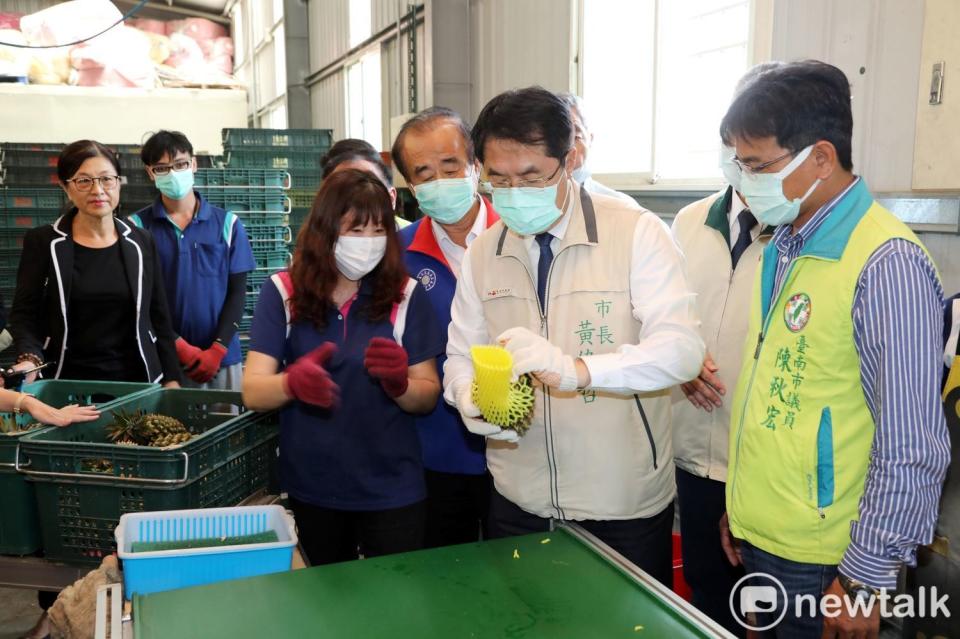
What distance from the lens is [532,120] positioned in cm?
142

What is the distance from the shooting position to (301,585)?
126 cm

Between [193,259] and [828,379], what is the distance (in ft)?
8.09

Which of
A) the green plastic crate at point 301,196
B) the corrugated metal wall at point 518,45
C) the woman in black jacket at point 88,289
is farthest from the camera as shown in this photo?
the green plastic crate at point 301,196

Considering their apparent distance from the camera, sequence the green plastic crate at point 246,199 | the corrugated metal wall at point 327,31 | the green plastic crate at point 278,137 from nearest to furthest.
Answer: the green plastic crate at point 246,199
the green plastic crate at point 278,137
the corrugated metal wall at point 327,31

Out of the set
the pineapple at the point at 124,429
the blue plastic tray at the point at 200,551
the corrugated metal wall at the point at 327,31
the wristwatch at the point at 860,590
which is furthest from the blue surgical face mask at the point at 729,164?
the corrugated metal wall at the point at 327,31

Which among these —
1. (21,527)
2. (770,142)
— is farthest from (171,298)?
(770,142)

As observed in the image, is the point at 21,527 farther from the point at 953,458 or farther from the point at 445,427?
the point at 953,458

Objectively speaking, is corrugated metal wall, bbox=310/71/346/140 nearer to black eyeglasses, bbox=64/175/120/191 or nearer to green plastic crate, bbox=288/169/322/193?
green plastic crate, bbox=288/169/322/193

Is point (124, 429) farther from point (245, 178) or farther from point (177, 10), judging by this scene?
point (177, 10)

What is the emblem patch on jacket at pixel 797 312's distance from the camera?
1.24m

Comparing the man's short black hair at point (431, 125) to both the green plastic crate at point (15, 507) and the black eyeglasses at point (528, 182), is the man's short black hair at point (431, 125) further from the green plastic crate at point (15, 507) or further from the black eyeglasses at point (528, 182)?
the green plastic crate at point (15, 507)

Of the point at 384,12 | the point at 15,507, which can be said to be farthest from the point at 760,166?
the point at 384,12

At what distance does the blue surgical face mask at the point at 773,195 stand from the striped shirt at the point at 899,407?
0.19 m

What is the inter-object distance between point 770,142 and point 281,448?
1244 millimetres
